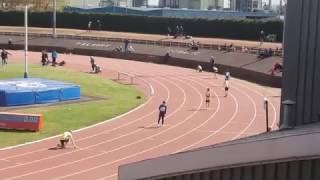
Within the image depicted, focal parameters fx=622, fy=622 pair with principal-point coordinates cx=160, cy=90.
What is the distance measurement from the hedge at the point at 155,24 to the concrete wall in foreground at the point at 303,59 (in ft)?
185

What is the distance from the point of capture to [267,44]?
6094cm

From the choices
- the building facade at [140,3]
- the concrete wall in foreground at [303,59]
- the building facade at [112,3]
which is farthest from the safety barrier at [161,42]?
the building facade at [140,3]

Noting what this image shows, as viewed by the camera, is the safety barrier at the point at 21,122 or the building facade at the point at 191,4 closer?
the safety barrier at the point at 21,122

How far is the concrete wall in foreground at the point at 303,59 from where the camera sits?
29.8 feet

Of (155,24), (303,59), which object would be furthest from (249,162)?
(155,24)

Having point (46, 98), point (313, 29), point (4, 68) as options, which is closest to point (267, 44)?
point (4, 68)

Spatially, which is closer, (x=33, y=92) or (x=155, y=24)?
(x=33, y=92)

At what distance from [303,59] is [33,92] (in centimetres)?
2340

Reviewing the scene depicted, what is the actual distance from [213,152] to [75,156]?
1433cm

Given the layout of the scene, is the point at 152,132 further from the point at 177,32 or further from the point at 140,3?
the point at 140,3

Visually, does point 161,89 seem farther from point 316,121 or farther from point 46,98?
point 316,121

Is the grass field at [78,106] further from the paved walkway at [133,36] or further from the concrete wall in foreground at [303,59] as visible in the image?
the paved walkway at [133,36]

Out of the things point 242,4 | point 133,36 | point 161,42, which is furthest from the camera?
point 242,4

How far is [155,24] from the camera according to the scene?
242 ft
